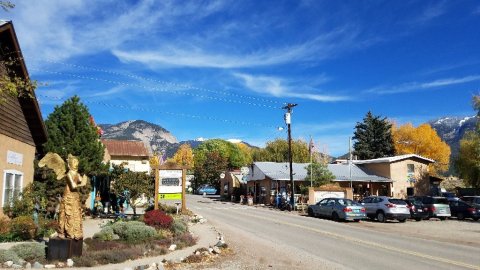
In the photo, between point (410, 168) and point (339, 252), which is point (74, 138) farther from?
point (410, 168)

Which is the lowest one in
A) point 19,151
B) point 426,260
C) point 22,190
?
point 426,260

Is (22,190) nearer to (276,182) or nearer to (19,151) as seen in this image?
(19,151)

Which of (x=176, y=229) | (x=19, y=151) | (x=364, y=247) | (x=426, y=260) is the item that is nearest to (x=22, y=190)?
(x=19, y=151)

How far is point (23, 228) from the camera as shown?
14.7 m

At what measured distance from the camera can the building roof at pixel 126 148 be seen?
48475 mm

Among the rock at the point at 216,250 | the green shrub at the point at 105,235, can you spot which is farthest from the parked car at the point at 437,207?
the green shrub at the point at 105,235

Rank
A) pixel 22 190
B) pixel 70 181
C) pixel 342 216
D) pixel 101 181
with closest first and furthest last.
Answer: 1. pixel 70 181
2. pixel 22 190
3. pixel 342 216
4. pixel 101 181

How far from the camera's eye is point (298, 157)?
76.4m

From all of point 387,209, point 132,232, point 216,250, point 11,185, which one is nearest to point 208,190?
point 387,209

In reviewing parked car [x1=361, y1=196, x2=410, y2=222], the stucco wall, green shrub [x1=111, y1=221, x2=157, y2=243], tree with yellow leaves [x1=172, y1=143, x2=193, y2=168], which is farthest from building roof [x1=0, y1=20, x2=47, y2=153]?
tree with yellow leaves [x1=172, y1=143, x2=193, y2=168]

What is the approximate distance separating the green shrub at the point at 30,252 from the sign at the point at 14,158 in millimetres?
7140

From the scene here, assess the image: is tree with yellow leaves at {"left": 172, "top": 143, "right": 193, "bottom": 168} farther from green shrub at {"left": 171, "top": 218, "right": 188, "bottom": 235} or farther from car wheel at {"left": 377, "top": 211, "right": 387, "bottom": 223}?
green shrub at {"left": 171, "top": 218, "right": 188, "bottom": 235}

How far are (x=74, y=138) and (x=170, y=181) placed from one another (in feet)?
18.3

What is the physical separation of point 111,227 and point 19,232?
2833 mm
